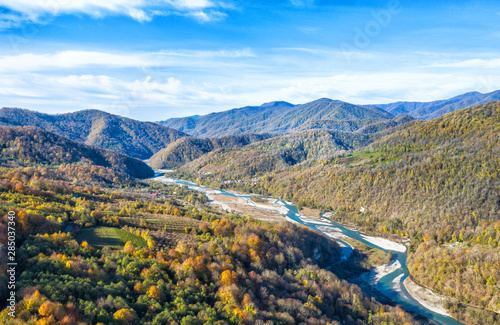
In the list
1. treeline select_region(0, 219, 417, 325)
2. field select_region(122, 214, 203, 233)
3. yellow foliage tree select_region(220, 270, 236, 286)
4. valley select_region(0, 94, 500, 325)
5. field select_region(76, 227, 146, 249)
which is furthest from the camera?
field select_region(122, 214, 203, 233)

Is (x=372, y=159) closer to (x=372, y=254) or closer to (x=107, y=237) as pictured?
(x=372, y=254)

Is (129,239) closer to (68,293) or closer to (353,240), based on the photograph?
(68,293)

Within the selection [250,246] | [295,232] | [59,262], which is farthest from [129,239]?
[295,232]

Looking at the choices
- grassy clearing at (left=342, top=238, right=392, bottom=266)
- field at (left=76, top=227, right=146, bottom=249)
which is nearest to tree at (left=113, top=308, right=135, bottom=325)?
field at (left=76, top=227, right=146, bottom=249)

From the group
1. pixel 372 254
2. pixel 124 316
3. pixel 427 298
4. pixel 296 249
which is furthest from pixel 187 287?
pixel 372 254

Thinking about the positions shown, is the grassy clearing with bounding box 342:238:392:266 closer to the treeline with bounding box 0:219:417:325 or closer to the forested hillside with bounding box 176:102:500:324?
the forested hillside with bounding box 176:102:500:324

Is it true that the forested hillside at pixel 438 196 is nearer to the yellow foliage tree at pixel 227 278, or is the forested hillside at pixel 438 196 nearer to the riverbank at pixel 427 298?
the riverbank at pixel 427 298
